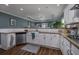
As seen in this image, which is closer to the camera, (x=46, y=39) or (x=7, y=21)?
(x=7, y=21)

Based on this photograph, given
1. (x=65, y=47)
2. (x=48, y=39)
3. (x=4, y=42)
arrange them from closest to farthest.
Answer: (x=65, y=47), (x=4, y=42), (x=48, y=39)

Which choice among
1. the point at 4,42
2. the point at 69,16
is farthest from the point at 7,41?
the point at 69,16

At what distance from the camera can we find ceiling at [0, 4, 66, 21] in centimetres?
149

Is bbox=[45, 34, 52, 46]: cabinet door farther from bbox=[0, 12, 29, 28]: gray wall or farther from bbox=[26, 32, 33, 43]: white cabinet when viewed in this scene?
bbox=[0, 12, 29, 28]: gray wall

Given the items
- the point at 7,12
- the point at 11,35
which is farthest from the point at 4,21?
the point at 11,35

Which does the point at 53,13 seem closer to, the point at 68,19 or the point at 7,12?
the point at 68,19

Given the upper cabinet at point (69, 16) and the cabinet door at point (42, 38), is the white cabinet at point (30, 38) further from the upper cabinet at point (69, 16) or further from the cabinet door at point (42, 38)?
the upper cabinet at point (69, 16)

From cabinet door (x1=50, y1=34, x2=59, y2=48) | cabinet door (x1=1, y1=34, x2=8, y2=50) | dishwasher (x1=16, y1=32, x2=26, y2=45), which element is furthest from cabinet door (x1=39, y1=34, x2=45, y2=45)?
cabinet door (x1=1, y1=34, x2=8, y2=50)

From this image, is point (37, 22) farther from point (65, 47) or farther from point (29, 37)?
point (65, 47)

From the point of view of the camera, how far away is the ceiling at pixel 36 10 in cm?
149

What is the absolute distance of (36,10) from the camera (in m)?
1.55

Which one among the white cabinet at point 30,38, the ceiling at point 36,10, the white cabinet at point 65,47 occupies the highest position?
the ceiling at point 36,10

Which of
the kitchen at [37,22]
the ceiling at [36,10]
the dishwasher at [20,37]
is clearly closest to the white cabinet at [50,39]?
the kitchen at [37,22]
